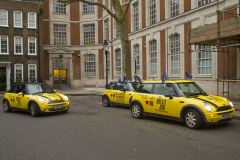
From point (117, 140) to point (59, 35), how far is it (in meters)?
28.3

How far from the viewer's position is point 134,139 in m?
5.71

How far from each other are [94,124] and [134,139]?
2.30 metres

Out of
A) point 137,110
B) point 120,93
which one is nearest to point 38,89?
point 120,93

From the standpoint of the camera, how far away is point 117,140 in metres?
5.63

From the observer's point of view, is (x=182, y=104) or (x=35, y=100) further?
(x=35, y=100)

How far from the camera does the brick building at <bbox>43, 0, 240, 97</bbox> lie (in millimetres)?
14469

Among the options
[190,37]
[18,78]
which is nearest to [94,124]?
[190,37]

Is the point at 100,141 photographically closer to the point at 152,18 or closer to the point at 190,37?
the point at 190,37

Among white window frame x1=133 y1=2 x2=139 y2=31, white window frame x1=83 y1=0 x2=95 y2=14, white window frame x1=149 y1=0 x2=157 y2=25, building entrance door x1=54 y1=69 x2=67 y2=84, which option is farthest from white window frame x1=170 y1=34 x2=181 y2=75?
building entrance door x1=54 y1=69 x2=67 y2=84

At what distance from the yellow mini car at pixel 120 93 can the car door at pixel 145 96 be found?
2462mm

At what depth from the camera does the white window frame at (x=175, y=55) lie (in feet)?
57.4

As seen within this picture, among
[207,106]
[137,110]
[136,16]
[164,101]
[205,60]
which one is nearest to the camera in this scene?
[207,106]

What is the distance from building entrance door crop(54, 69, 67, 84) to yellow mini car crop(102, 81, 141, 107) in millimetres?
19717

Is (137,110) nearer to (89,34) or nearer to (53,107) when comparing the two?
(53,107)
